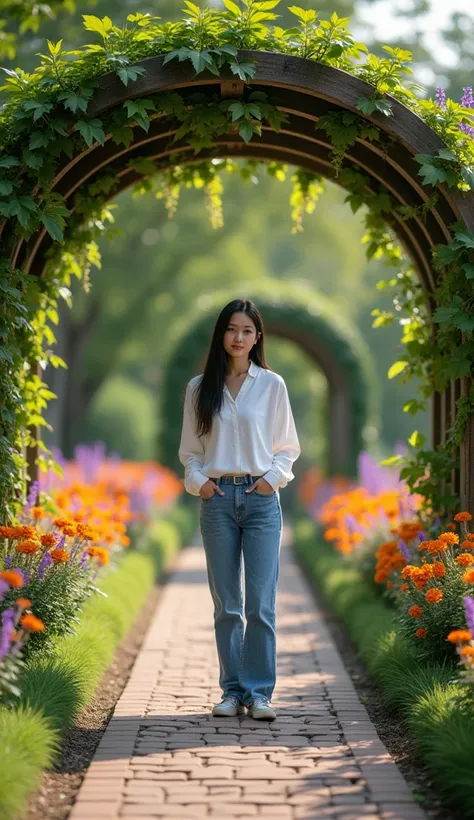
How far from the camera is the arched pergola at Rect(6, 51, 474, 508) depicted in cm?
500

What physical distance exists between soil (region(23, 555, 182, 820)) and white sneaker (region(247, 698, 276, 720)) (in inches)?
26.7

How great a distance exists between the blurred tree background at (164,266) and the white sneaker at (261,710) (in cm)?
928

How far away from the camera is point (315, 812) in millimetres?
3408

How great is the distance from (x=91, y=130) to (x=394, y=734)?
3157mm

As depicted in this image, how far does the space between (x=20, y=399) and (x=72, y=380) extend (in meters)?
14.7

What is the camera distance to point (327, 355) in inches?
622

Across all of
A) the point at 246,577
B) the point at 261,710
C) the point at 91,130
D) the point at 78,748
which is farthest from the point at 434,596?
the point at 91,130

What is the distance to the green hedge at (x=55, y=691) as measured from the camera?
3365mm

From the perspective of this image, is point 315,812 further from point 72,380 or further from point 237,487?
point 72,380

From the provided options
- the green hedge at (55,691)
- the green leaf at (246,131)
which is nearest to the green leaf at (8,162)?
the green leaf at (246,131)

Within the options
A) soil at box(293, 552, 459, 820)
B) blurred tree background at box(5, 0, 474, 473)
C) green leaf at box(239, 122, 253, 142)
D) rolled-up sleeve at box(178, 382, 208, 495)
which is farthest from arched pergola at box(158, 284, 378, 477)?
rolled-up sleeve at box(178, 382, 208, 495)

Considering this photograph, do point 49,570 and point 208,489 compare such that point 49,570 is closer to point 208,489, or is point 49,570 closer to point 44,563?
point 44,563

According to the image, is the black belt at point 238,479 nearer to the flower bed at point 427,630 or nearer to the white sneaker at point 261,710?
the flower bed at point 427,630

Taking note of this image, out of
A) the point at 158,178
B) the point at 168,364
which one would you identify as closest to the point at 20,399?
the point at 158,178
